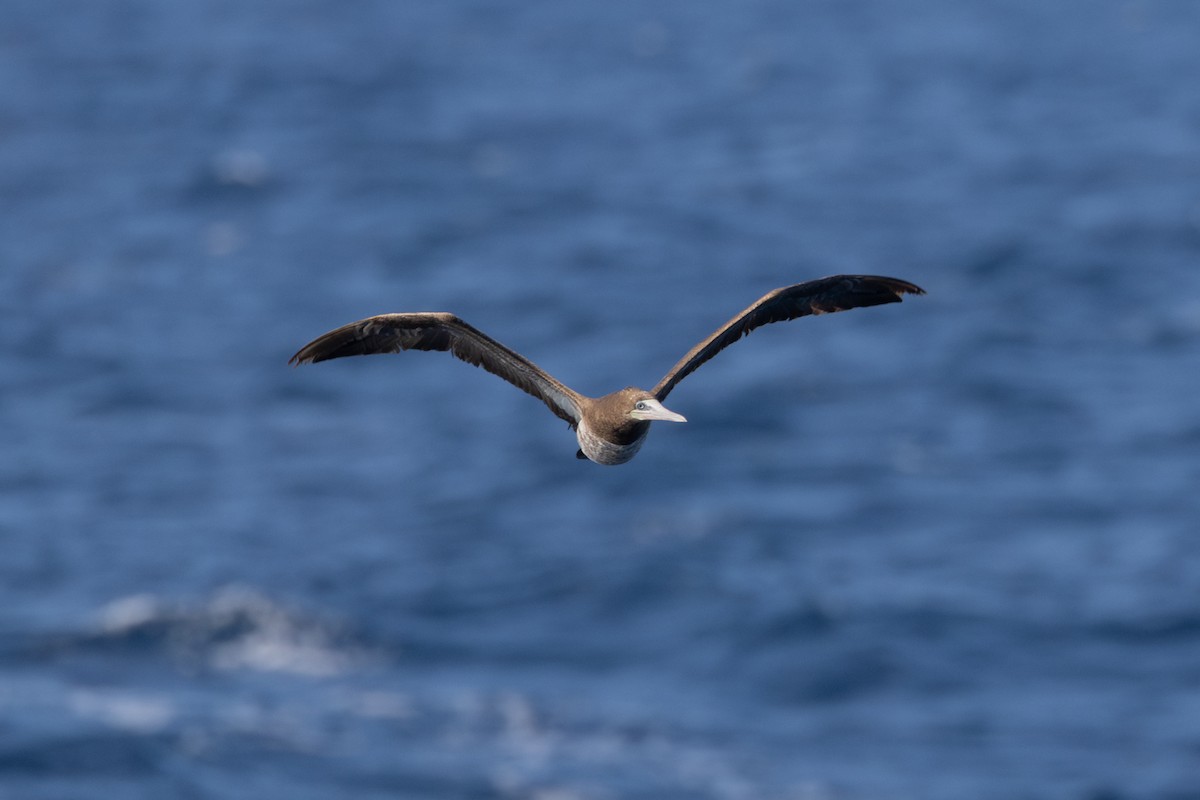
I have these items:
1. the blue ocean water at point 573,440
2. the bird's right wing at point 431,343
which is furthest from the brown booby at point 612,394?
the blue ocean water at point 573,440

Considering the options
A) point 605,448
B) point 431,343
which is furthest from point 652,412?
point 431,343

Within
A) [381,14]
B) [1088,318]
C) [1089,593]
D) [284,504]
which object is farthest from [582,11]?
[1089,593]

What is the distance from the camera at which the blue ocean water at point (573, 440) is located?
223 feet

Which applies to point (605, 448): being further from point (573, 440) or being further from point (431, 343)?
point (573, 440)

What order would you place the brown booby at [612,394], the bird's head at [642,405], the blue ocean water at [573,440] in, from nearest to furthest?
1. the bird's head at [642,405]
2. the brown booby at [612,394]
3. the blue ocean water at [573,440]

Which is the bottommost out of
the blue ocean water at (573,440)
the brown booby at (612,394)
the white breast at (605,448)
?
Result: the white breast at (605,448)

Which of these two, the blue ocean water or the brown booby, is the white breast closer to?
the brown booby

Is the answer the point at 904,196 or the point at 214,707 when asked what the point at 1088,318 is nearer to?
the point at 904,196

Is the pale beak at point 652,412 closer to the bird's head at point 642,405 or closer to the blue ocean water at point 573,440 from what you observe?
the bird's head at point 642,405

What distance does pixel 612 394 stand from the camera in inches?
763

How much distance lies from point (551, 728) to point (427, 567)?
13.9m

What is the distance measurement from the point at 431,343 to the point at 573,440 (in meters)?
68.1

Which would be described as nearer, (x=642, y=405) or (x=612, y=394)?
(x=642, y=405)

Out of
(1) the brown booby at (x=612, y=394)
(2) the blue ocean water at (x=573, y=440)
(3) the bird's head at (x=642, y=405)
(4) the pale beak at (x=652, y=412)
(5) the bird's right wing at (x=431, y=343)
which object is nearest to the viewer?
(4) the pale beak at (x=652, y=412)
